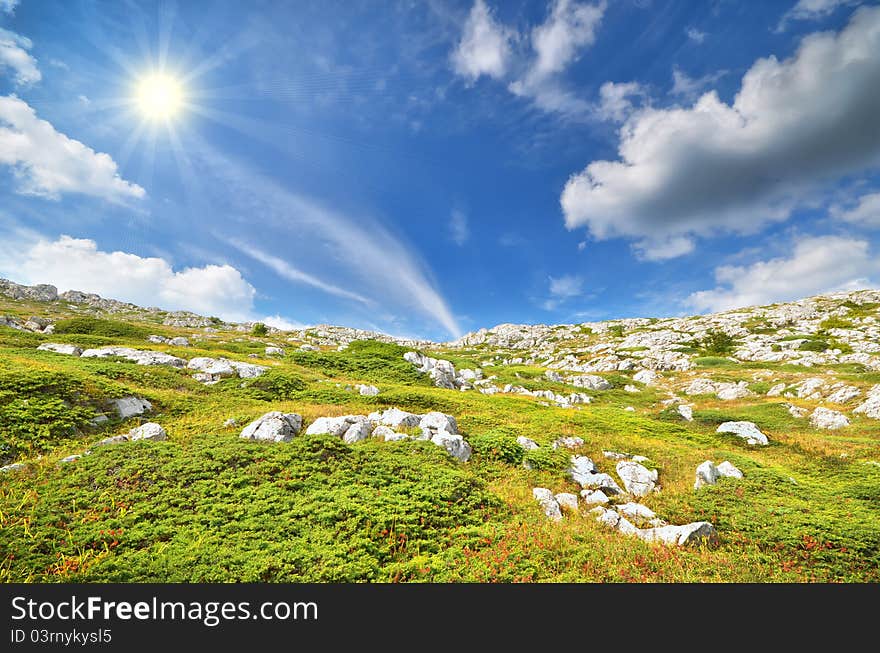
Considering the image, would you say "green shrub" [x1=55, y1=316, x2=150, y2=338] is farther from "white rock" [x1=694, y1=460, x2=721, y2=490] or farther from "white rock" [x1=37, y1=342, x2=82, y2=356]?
"white rock" [x1=694, y1=460, x2=721, y2=490]

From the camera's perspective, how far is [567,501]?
14023 mm

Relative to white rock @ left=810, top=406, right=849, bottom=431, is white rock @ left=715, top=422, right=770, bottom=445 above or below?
above

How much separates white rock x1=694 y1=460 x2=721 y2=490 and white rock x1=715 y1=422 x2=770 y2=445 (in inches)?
526

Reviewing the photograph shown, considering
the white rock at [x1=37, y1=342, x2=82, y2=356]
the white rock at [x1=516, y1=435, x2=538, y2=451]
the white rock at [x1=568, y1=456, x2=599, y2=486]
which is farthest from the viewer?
the white rock at [x1=37, y1=342, x2=82, y2=356]

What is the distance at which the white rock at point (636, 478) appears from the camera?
1637 cm

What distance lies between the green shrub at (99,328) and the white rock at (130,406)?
3679cm

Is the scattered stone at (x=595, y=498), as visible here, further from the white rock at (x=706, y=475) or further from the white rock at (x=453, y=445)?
the white rock at (x=453, y=445)

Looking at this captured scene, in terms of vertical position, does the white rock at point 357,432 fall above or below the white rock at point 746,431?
above

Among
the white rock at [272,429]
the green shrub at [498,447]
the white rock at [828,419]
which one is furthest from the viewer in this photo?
the white rock at [828,419]

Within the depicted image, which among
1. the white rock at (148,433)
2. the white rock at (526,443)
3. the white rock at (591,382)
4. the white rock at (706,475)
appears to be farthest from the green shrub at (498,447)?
the white rock at (591,382)

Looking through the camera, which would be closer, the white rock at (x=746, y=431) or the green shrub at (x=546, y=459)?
the green shrub at (x=546, y=459)

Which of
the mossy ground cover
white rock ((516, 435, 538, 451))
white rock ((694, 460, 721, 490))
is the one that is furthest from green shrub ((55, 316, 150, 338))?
white rock ((694, 460, 721, 490))

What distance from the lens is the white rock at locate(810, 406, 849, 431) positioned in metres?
29.5

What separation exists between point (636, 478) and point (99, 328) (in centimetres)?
6424
